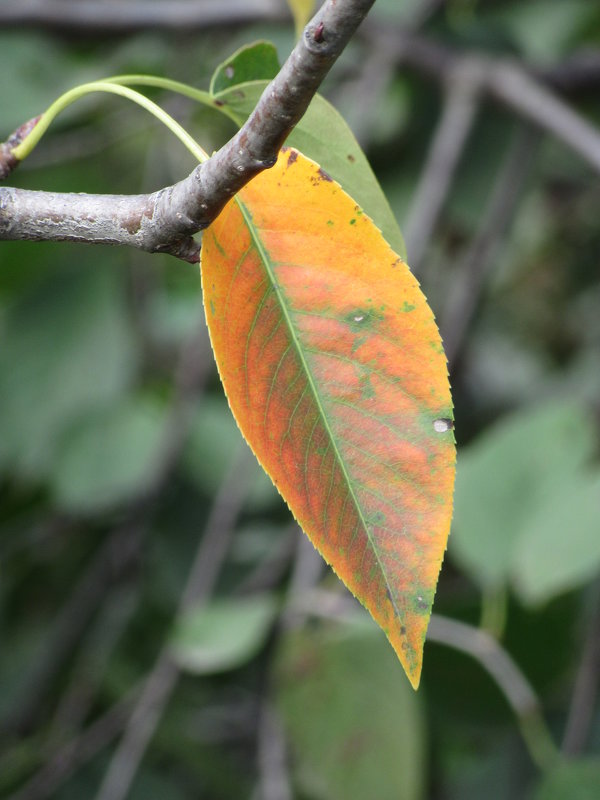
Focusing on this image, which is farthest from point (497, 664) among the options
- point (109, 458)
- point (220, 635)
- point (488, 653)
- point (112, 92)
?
point (112, 92)

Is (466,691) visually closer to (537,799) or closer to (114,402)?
(537,799)

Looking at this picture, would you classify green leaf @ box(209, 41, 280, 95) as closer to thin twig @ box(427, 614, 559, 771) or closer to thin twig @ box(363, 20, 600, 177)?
thin twig @ box(363, 20, 600, 177)

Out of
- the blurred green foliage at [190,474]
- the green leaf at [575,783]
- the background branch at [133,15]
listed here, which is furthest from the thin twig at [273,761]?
the background branch at [133,15]

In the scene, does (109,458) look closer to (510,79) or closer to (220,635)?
(220,635)

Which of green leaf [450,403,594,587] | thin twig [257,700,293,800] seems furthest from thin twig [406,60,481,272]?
thin twig [257,700,293,800]

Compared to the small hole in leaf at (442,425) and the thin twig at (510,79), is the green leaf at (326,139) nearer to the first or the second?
the small hole in leaf at (442,425)

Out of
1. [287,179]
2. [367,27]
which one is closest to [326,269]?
[287,179]
